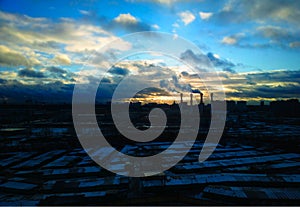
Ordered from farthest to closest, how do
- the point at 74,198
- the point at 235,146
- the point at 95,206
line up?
the point at 235,146 < the point at 74,198 < the point at 95,206

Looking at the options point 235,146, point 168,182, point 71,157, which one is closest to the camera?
point 168,182

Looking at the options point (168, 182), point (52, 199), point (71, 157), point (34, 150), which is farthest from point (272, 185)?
point (34, 150)

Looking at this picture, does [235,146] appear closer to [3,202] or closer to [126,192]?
[126,192]

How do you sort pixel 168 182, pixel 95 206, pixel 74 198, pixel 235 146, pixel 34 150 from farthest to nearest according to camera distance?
pixel 235 146 → pixel 34 150 → pixel 168 182 → pixel 74 198 → pixel 95 206

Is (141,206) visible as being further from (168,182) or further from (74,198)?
(74,198)

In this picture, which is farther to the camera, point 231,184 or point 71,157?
point 71,157

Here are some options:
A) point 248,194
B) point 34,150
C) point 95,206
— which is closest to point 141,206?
point 95,206

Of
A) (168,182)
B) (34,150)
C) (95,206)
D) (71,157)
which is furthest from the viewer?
(34,150)

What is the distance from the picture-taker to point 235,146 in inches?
596

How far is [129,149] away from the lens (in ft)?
45.1

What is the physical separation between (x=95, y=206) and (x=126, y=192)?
1.12 meters

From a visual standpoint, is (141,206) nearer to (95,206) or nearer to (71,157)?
(95,206)

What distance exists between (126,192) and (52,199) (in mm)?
2243

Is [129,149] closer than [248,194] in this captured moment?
No
